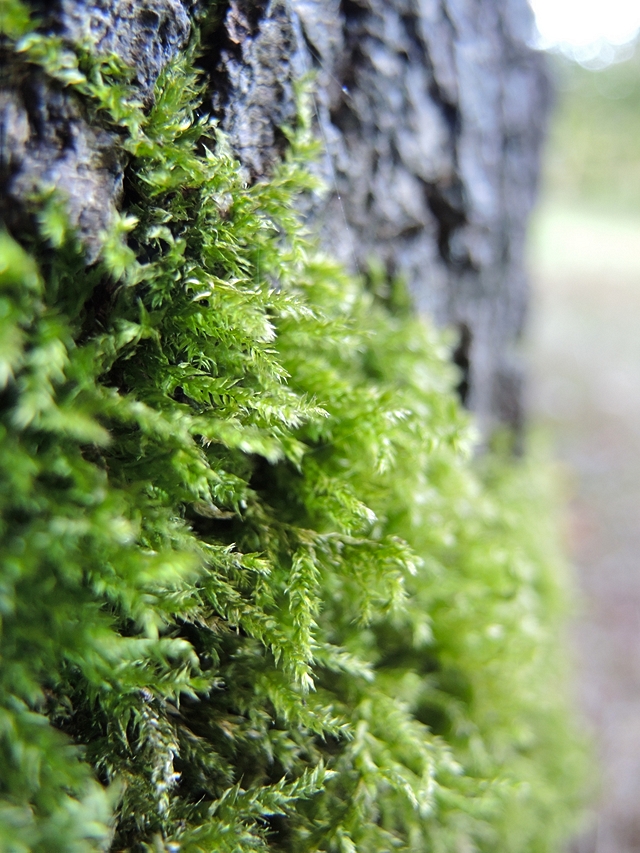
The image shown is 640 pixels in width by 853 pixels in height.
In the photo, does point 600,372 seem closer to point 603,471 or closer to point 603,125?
point 603,471

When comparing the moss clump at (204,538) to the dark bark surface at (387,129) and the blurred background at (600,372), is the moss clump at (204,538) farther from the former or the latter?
the blurred background at (600,372)

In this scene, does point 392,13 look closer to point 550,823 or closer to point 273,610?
point 273,610

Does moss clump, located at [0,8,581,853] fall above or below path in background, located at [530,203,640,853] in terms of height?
above

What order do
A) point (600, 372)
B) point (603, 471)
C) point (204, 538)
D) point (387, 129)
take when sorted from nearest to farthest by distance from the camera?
1. point (204, 538)
2. point (387, 129)
3. point (603, 471)
4. point (600, 372)

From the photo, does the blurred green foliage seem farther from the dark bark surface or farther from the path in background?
the dark bark surface

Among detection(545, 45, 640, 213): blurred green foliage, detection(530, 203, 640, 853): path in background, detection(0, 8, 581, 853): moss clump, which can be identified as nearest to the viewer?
detection(0, 8, 581, 853): moss clump

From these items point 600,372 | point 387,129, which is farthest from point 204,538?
point 600,372

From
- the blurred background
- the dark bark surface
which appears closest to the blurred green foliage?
the blurred background
